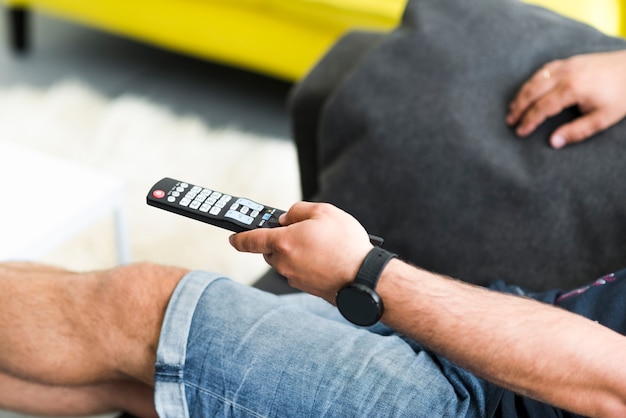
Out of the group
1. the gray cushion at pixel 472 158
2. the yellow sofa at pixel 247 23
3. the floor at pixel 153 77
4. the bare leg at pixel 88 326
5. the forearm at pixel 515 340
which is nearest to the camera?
the forearm at pixel 515 340

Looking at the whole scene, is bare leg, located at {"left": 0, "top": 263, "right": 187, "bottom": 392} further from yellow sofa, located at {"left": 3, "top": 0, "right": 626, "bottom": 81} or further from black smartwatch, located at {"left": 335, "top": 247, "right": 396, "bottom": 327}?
yellow sofa, located at {"left": 3, "top": 0, "right": 626, "bottom": 81}

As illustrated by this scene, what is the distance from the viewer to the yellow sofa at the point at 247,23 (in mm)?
2113

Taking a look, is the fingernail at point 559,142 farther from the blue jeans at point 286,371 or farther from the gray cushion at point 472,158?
the blue jeans at point 286,371

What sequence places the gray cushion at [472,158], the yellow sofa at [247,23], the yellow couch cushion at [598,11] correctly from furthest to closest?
1. the yellow sofa at [247,23]
2. the yellow couch cushion at [598,11]
3. the gray cushion at [472,158]

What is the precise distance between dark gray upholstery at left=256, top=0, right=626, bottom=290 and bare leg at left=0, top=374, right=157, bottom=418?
0.39 metres

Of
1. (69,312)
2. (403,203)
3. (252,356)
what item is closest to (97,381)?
(69,312)

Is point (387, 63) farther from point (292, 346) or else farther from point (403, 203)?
point (292, 346)

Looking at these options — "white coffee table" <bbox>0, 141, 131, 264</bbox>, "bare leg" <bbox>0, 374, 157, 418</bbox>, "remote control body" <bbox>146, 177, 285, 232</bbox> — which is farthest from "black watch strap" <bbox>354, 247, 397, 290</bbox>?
"white coffee table" <bbox>0, 141, 131, 264</bbox>

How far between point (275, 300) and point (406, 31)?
0.51 meters

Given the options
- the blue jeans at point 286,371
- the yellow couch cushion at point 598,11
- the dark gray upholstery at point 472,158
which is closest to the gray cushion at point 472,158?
the dark gray upholstery at point 472,158

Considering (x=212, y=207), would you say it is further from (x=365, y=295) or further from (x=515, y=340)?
(x=515, y=340)

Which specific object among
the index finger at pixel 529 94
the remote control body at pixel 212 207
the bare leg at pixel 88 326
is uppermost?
the index finger at pixel 529 94

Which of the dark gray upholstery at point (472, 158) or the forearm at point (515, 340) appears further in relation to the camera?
the dark gray upholstery at point (472, 158)

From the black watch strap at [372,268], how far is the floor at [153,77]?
1479mm
